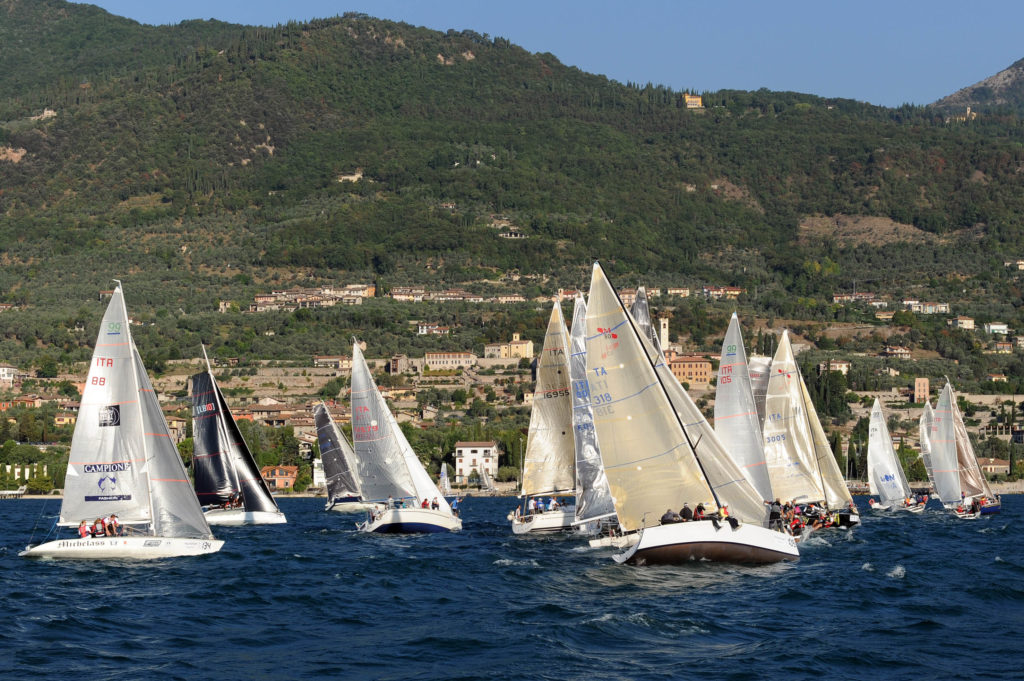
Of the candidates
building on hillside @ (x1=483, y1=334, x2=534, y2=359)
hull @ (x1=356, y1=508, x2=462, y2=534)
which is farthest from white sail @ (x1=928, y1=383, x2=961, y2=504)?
building on hillside @ (x1=483, y1=334, x2=534, y2=359)

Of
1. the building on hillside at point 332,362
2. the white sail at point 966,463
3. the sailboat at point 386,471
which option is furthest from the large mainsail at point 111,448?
the building on hillside at point 332,362

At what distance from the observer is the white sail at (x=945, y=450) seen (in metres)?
62.9

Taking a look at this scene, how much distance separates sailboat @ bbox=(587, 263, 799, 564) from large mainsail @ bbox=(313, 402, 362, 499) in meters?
37.4

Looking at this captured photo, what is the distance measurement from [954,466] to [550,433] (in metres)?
24.3

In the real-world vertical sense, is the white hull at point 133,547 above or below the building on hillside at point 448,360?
below

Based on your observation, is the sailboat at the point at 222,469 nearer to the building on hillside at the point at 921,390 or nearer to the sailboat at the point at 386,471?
the sailboat at the point at 386,471

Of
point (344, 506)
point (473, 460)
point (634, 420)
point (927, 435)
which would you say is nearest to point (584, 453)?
point (634, 420)

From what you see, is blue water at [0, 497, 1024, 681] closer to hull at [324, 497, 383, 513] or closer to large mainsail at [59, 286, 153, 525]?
large mainsail at [59, 286, 153, 525]

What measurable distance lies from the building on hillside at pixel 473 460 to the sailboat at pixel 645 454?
8782 cm

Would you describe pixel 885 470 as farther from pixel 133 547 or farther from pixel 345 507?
pixel 133 547

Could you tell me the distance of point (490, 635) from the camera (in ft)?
87.7

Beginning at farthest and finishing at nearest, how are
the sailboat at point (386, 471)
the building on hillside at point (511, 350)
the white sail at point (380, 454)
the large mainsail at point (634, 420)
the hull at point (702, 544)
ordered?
the building on hillside at point (511, 350) < the white sail at point (380, 454) < the sailboat at point (386, 471) < the large mainsail at point (634, 420) < the hull at point (702, 544)

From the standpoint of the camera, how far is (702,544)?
105 feet

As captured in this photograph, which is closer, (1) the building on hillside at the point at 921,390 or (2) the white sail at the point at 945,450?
(2) the white sail at the point at 945,450
